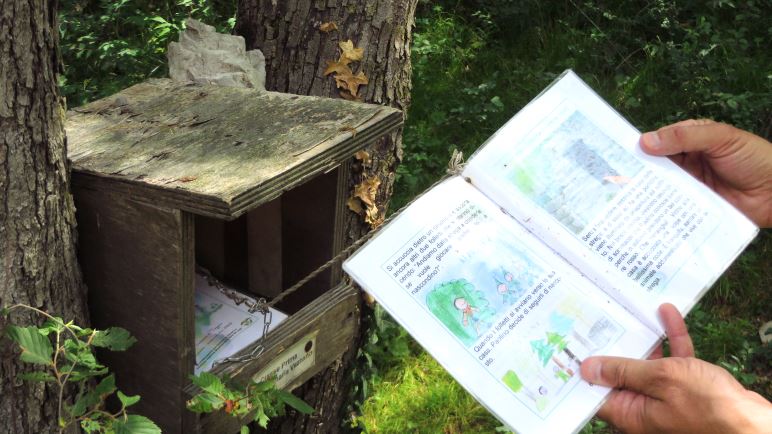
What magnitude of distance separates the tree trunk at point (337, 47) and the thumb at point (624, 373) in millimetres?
993

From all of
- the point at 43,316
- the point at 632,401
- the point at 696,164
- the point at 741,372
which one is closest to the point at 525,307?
the point at 632,401

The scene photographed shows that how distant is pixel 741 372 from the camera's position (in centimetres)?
327

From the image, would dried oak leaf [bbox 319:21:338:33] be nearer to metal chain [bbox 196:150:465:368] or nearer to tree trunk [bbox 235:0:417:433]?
tree trunk [bbox 235:0:417:433]

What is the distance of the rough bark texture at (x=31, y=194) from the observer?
4.73ft

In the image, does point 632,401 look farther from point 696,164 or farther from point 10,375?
point 10,375

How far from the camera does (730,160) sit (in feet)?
6.66

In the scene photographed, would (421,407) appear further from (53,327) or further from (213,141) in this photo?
(53,327)

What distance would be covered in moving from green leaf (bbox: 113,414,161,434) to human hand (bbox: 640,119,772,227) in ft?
4.45

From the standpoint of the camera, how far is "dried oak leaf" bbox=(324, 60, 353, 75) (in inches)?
89.4

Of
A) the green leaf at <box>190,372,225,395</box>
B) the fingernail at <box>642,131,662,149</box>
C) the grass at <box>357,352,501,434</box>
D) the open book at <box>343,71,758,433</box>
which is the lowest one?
the grass at <box>357,352,501,434</box>

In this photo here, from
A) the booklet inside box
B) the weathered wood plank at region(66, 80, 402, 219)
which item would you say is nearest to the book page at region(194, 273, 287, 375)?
the booklet inside box

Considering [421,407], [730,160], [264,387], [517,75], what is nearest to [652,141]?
[730,160]

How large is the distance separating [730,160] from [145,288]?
1.55 meters

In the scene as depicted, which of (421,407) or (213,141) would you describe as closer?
(213,141)
